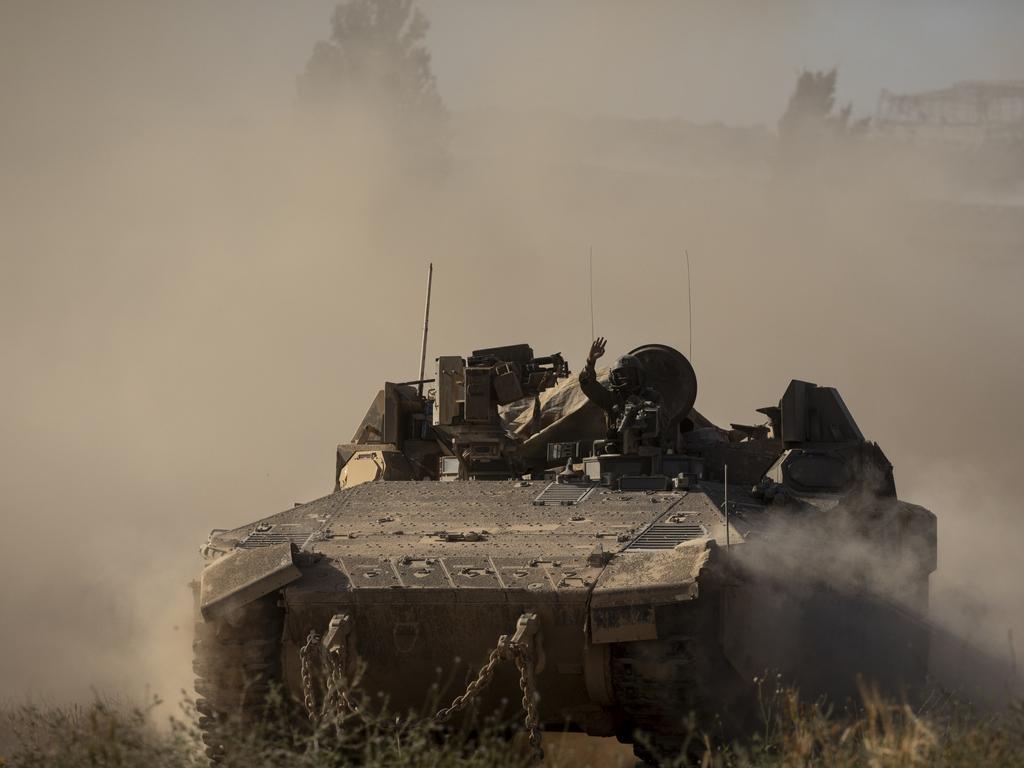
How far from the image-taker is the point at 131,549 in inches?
854

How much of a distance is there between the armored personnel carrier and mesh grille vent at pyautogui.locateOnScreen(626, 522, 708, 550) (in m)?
0.02

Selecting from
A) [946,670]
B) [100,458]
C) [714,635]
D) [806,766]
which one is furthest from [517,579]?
[100,458]

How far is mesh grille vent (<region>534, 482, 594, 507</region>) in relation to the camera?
1052 cm

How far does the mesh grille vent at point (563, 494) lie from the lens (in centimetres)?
1052

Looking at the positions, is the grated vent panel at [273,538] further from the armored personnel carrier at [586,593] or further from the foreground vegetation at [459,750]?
the foreground vegetation at [459,750]

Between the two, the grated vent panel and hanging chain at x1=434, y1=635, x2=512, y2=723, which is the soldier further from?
hanging chain at x1=434, y1=635, x2=512, y2=723

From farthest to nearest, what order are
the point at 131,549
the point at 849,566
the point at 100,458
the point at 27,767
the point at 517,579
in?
the point at 100,458
the point at 131,549
the point at 849,566
the point at 517,579
the point at 27,767

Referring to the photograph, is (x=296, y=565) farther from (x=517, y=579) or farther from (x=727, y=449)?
(x=727, y=449)

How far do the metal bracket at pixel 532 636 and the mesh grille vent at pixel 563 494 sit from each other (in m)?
1.82

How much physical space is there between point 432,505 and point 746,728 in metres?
2.68

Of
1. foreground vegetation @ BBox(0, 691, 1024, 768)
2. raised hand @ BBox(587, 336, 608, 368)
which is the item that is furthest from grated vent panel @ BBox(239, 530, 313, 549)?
raised hand @ BBox(587, 336, 608, 368)

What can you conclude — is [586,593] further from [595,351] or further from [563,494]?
[595,351]

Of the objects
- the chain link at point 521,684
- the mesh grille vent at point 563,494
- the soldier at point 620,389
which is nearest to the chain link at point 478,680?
the chain link at point 521,684

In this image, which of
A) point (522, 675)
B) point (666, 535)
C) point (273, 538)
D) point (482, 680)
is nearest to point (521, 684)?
point (522, 675)
